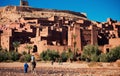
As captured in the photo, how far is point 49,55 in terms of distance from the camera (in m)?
58.0

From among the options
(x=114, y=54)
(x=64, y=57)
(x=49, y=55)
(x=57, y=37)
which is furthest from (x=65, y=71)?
(x=57, y=37)

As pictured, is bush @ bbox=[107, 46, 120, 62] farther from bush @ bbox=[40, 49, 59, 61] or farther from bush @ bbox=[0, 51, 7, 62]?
bush @ bbox=[0, 51, 7, 62]

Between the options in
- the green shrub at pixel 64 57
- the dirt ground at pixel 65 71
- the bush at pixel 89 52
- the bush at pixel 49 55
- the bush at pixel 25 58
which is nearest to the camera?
the dirt ground at pixel 65 71

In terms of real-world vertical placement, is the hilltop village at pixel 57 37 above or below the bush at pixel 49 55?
above

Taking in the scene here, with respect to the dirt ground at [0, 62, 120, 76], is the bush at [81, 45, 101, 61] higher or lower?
higher

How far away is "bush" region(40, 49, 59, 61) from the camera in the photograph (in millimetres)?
58081

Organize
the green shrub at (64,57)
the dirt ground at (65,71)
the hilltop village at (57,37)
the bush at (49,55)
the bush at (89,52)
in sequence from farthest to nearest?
Result: the hilltop village at (57,37) < the bush at (89,52) < the green shrub at (64,57) < the bush at (49,55) < the dirt ground at (65,71)

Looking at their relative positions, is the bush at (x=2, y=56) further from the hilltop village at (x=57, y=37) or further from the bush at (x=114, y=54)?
the bush at (x=114, y=54)

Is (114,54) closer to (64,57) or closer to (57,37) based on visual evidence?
(64,57)

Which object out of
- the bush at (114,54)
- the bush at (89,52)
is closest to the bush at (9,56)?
the bush at (89,52)

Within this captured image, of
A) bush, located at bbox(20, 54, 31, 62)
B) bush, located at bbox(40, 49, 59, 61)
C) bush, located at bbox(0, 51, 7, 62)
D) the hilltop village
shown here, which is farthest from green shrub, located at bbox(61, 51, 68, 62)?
bush, located at bbox(0, 51, 7, 62)

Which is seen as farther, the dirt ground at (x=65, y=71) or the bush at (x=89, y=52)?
the bush at (x=89, y=52)

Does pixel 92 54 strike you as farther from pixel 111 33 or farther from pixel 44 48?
pixel 111 33

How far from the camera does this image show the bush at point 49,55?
58.1m
